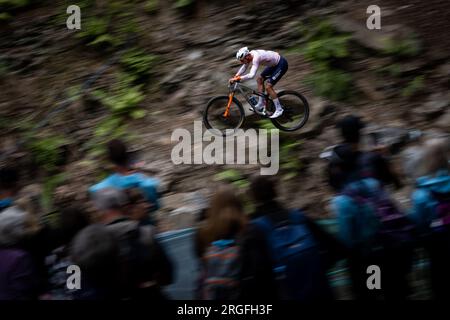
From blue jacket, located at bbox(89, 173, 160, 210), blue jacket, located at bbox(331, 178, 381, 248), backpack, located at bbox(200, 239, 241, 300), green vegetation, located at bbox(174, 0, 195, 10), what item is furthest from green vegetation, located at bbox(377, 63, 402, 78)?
backpack, located at bbox(200, 239, 241, 300)

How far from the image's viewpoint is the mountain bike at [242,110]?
9773 mm

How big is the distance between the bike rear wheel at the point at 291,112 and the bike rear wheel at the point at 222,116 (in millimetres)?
677

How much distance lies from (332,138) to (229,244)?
521cm

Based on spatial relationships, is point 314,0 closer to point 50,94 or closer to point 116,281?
A: point 50,94

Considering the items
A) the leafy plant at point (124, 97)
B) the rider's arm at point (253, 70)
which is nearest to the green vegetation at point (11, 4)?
the leafy plant at point (124, 97)

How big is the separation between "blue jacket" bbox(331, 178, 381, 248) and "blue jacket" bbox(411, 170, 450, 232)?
15.6 inches

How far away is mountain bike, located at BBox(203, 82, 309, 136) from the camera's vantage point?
977cm

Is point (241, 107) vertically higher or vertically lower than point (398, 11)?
lower

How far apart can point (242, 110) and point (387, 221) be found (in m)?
5.08

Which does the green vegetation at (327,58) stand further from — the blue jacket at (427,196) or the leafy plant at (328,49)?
the blue jacket at (427,196)

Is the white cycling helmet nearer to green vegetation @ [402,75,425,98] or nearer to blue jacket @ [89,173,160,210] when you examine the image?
green vegetation @ [402,75,425,98]

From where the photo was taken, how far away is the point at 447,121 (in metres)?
9.26
